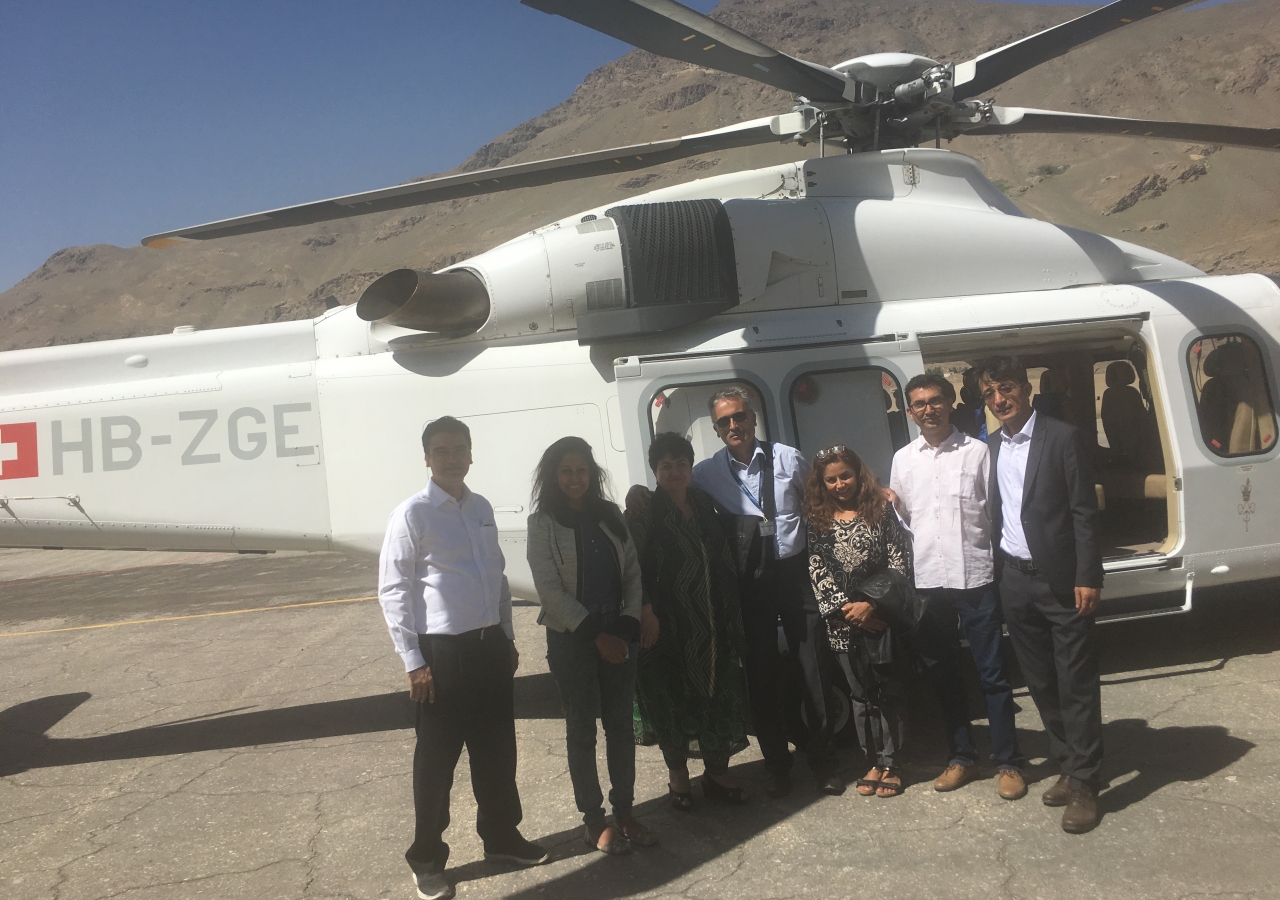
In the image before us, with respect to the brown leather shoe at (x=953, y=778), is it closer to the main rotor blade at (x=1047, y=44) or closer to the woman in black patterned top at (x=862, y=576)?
the woman in black patterned top at (x=862, y=576)

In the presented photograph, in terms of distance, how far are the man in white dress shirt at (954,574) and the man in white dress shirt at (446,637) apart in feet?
6.03

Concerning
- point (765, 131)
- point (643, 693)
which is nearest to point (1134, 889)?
point (643, 693)

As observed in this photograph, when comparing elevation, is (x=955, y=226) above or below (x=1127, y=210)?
below

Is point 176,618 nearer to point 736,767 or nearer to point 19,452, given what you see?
point 19,452

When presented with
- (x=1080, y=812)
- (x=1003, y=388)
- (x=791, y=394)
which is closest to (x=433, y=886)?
(x=1080, y=812)

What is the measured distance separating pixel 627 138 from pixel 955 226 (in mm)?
129968

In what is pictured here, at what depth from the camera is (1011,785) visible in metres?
3.92

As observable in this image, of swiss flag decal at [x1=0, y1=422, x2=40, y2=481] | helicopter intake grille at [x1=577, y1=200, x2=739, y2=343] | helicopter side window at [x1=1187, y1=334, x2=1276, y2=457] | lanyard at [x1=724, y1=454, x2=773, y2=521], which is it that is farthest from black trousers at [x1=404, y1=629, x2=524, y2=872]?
helicopter side window at [x1=1187, y1=334, x2=1276, y2=457]

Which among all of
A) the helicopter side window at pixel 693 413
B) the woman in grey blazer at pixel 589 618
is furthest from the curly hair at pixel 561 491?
the helicopter side window at pixel 693 413

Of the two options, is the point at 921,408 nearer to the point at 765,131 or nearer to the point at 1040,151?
the point at 765,131

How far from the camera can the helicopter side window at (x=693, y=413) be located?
530 centimetres

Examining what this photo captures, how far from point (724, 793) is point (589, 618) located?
1.12 m

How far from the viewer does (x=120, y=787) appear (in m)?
4.87

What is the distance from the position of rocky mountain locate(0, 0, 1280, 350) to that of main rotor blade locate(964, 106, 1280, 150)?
64.7 metres
